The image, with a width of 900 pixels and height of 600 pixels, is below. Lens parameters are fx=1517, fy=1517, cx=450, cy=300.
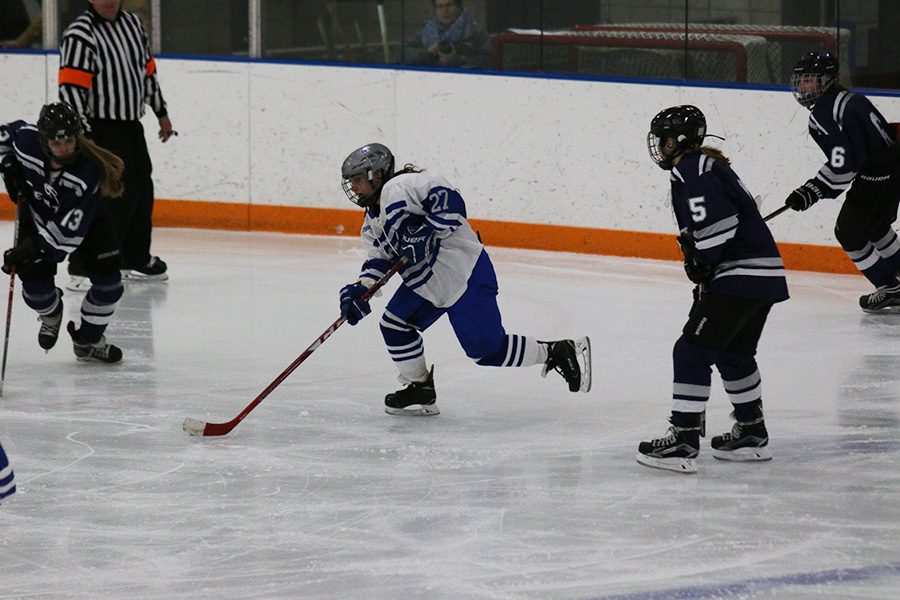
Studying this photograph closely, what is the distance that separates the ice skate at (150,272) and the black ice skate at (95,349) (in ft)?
4.75

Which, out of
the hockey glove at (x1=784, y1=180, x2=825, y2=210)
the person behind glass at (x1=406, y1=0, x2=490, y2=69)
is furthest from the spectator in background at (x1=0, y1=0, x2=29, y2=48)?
the hockey glove at (x1=784, y1=180, x2=825, y2=210)

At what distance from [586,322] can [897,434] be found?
5.40ft

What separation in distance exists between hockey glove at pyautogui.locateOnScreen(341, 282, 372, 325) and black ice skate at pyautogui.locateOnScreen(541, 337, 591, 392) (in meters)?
0.57

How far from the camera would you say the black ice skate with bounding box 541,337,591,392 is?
13.8 feet

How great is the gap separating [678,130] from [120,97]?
3206 mm

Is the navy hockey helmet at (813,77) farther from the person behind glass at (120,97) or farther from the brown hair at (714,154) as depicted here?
the person behind glass at (120,97)

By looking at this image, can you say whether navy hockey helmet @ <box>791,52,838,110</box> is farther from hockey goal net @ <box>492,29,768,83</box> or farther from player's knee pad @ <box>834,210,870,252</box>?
hockey goal net @ <box>492,29,768,83</box>

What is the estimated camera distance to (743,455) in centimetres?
369

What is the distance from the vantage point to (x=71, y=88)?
601 cm

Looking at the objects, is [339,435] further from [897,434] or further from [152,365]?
[897,434]

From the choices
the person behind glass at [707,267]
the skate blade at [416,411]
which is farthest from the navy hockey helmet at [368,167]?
the person behind glass at [707,267]

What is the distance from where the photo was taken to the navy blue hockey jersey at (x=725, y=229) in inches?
136

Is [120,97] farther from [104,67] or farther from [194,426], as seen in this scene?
[194,426]

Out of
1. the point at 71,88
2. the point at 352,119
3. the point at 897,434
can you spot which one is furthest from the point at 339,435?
the point at 352,119
